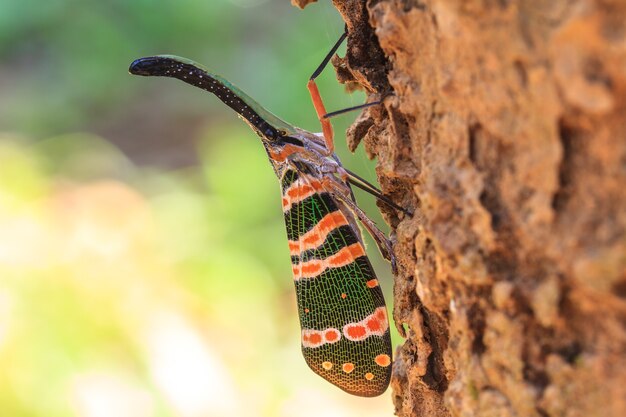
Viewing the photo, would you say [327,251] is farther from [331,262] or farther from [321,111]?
[321,111]

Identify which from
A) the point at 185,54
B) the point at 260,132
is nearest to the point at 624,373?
the point at 260,132

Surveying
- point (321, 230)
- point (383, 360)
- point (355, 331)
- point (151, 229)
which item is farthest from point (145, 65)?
point (151, 229)

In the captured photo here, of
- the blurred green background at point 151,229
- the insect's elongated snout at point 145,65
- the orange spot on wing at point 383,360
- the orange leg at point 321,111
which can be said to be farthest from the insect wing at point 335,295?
the blurred green background at point 151,229

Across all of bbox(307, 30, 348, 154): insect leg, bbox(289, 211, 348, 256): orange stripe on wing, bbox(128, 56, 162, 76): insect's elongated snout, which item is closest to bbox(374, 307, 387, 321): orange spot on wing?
bbox(289, 211, 348, 256): orange stripe on wing

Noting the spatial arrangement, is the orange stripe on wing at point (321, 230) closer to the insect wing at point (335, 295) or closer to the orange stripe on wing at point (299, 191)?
the insect wing at point (335, 295)

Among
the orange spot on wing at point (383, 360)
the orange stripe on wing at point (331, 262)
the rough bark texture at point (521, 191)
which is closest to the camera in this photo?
the rough bark texture at point (521, 191)

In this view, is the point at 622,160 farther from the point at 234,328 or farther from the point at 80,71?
the point at 80,71

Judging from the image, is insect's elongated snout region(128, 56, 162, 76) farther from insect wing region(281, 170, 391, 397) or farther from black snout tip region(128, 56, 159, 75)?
insect wing region(281, 170, 391, 397)
